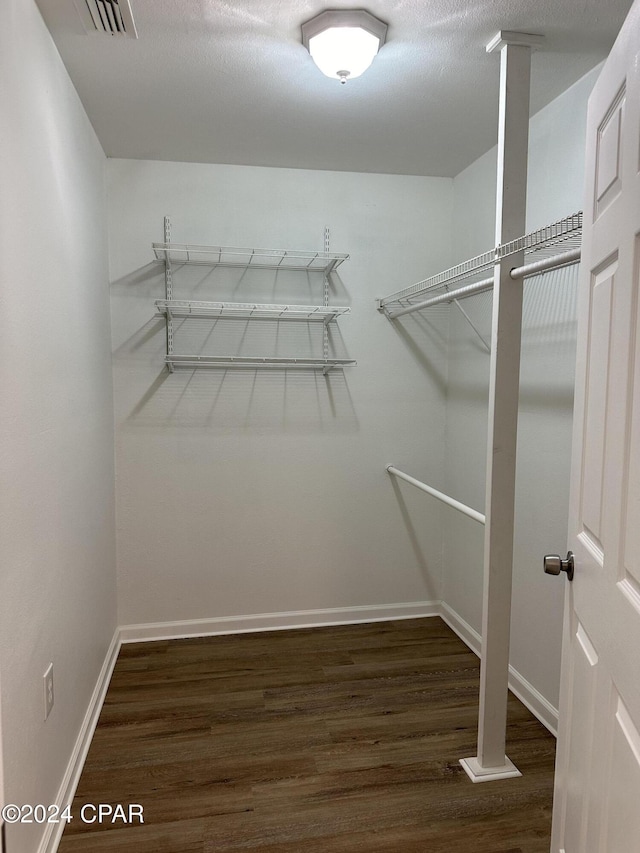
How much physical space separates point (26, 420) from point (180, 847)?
50.6 inches

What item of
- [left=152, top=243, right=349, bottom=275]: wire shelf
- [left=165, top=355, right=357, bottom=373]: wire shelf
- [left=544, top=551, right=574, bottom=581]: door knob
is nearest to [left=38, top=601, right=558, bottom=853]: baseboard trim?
[left=544, top=551, right=574, bottom=581]: door knob

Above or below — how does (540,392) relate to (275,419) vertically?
above

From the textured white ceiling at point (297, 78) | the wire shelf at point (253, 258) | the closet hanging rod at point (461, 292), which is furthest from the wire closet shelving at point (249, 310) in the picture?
the textured white ceiling at point (297, 78)

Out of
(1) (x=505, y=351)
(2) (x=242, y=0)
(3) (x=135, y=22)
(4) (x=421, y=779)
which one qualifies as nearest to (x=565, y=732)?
(4) (x=421, y=779)

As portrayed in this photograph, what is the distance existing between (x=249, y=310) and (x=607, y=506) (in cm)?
209

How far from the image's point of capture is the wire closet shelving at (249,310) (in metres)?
2.82

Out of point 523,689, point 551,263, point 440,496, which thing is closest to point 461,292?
point 551,263

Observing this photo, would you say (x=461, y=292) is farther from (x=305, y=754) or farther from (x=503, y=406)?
(x=305, y=754)

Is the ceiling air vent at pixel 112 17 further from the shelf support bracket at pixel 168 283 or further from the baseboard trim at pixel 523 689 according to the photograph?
the baseboard trim at pixel 523 689

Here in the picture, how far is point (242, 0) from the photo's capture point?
1594 millimetres

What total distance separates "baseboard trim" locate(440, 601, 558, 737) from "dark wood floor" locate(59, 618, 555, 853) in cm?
4

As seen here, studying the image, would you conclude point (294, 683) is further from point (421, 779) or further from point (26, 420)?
point (26, 420)

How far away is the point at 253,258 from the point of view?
2949mm

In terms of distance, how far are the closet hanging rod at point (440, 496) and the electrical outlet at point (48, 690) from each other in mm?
1395
